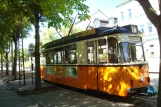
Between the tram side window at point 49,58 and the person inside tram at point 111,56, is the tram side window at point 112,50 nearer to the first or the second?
the person inside tram at point 111,56

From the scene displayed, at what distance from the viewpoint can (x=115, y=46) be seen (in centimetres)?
1109

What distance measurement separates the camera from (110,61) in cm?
1123

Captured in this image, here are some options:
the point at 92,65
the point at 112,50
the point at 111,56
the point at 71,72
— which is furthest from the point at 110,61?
the point at 71,72

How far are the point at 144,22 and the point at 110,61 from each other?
80.3ft

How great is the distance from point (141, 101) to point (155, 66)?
21.5 metres

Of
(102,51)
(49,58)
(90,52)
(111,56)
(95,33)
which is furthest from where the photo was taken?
(49,58)

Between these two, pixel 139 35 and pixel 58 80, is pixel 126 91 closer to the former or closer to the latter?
pixel 139 35

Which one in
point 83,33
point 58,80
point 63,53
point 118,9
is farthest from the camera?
point 118,9

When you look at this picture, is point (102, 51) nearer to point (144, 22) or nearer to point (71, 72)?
point (71, 72)

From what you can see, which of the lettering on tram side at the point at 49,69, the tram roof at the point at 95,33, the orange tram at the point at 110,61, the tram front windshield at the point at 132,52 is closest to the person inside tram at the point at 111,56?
the orange tram at the point at 110,61

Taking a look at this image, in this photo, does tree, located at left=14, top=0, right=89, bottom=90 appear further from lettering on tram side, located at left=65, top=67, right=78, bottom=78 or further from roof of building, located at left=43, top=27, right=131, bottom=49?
lettering on tram side, located at left=65, top=67, right=78, bottom=78

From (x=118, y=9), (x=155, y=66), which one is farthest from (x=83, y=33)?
(x=118, y=9)

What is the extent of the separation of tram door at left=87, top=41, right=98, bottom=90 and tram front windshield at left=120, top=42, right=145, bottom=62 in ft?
5.87

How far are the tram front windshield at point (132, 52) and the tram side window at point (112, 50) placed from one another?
1.07 feet
